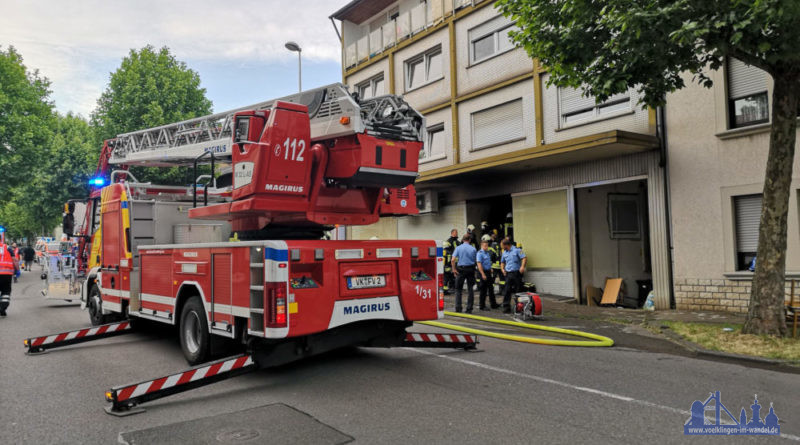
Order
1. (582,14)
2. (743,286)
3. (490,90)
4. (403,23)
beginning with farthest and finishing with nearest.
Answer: (403,23)
(490,90)
(743,286)
(582,14)

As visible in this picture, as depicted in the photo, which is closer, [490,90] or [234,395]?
[234,395]

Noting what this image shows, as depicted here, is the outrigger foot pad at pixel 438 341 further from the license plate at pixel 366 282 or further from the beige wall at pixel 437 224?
the beige wall at pixel 437 224


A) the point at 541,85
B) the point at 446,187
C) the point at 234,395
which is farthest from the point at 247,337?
the point at 446,187

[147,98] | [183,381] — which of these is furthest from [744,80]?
[147,98]

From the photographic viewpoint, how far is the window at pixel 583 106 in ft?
43.0

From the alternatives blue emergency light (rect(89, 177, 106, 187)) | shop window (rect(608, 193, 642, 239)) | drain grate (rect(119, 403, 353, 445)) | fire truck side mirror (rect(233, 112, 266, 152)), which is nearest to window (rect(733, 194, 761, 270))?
shop window (rect(608, 193, 642, 239))

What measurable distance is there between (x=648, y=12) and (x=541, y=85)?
8068 mm

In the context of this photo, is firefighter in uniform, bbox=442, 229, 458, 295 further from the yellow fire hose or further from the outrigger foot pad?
the outrigger foot pad

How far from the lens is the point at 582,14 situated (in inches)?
320

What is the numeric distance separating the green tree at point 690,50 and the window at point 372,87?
43.3ft

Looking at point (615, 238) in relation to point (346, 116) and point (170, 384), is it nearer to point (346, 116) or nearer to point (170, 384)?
point (346, 116)

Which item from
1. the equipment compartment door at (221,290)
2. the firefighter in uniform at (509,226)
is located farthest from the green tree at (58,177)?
the equipment compartment door at (221,290)

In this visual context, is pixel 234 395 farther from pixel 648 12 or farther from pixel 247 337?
pixel 648 12

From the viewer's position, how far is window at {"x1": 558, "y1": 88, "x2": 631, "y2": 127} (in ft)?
43.0
